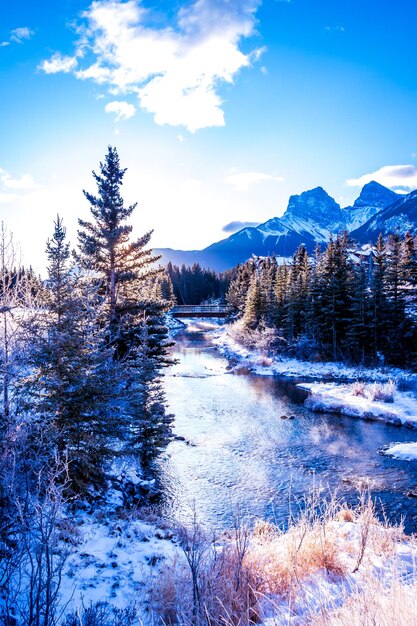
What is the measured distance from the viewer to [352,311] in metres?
39.4

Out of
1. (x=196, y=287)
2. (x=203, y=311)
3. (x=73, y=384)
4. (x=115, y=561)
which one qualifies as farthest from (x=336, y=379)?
(x=196, y=287)

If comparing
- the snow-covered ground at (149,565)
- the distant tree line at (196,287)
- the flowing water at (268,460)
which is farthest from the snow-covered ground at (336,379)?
the distant tree line at (196,287)

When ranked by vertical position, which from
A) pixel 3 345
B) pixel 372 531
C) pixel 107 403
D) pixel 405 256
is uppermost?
pixel 405 256

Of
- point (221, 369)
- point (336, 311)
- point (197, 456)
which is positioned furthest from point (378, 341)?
point (197, 456)

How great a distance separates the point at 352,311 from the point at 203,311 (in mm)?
56582

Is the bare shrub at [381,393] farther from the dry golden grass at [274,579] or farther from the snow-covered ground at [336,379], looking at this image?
the dry golden grass at [274,579]

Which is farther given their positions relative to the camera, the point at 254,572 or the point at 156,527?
the point at 156,527

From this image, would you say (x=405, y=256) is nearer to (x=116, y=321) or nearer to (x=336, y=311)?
(x=336, y=311)

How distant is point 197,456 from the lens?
17.0 metres

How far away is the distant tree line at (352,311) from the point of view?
3544 cm

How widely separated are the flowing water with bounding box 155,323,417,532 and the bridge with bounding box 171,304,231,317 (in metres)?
49.5

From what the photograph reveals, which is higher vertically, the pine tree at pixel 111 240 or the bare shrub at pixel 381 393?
the pine tree at pixel 111 240

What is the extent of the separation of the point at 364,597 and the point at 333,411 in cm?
2127

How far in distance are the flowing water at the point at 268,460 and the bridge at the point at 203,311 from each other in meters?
49.5
